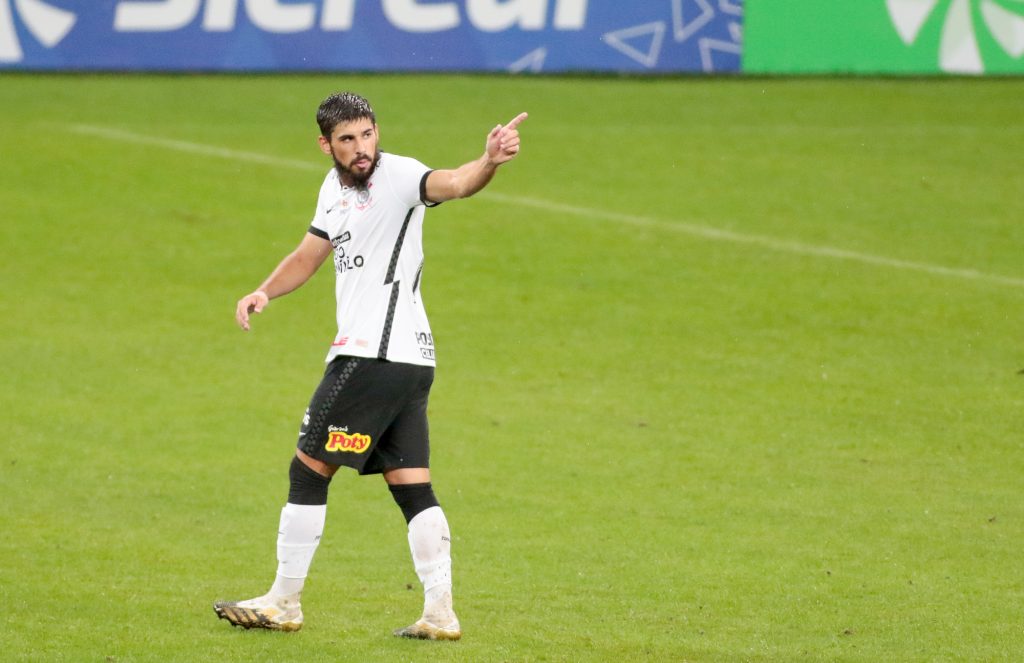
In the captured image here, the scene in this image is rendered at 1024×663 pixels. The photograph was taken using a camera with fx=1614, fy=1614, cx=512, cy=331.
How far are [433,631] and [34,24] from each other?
17145mm

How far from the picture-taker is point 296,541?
6.91m

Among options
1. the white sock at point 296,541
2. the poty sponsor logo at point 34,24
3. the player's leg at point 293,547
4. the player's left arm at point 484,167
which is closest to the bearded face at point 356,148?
the player's left arm at point 484,167

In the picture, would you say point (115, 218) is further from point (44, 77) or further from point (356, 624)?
point (356, 624)

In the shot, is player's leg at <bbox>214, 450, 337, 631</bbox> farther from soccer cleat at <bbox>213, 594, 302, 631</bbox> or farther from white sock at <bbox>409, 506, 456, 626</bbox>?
white sock at <bbox>409, 506, 456, 626</bbox>

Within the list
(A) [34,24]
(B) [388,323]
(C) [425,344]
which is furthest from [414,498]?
(A) [34,24]

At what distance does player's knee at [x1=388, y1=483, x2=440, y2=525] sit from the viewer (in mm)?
6910

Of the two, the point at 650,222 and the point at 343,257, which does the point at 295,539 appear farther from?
the point at 650,222

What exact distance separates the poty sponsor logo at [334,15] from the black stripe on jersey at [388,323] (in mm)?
15610

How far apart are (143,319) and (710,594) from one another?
783 centimetres

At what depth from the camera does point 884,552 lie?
8.30 metres

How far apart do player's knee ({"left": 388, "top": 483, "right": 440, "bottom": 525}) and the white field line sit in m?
9.59

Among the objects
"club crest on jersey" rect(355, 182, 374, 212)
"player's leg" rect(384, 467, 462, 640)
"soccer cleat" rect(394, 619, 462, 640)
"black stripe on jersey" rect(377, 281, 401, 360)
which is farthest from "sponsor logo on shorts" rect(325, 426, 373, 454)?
"club crest on jersey" rect(355, 182, 374, 212)

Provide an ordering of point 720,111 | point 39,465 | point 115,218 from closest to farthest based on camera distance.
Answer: point 39,465, point 115,218, point 720,111

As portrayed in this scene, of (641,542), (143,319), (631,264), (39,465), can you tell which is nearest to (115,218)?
(143,319)
